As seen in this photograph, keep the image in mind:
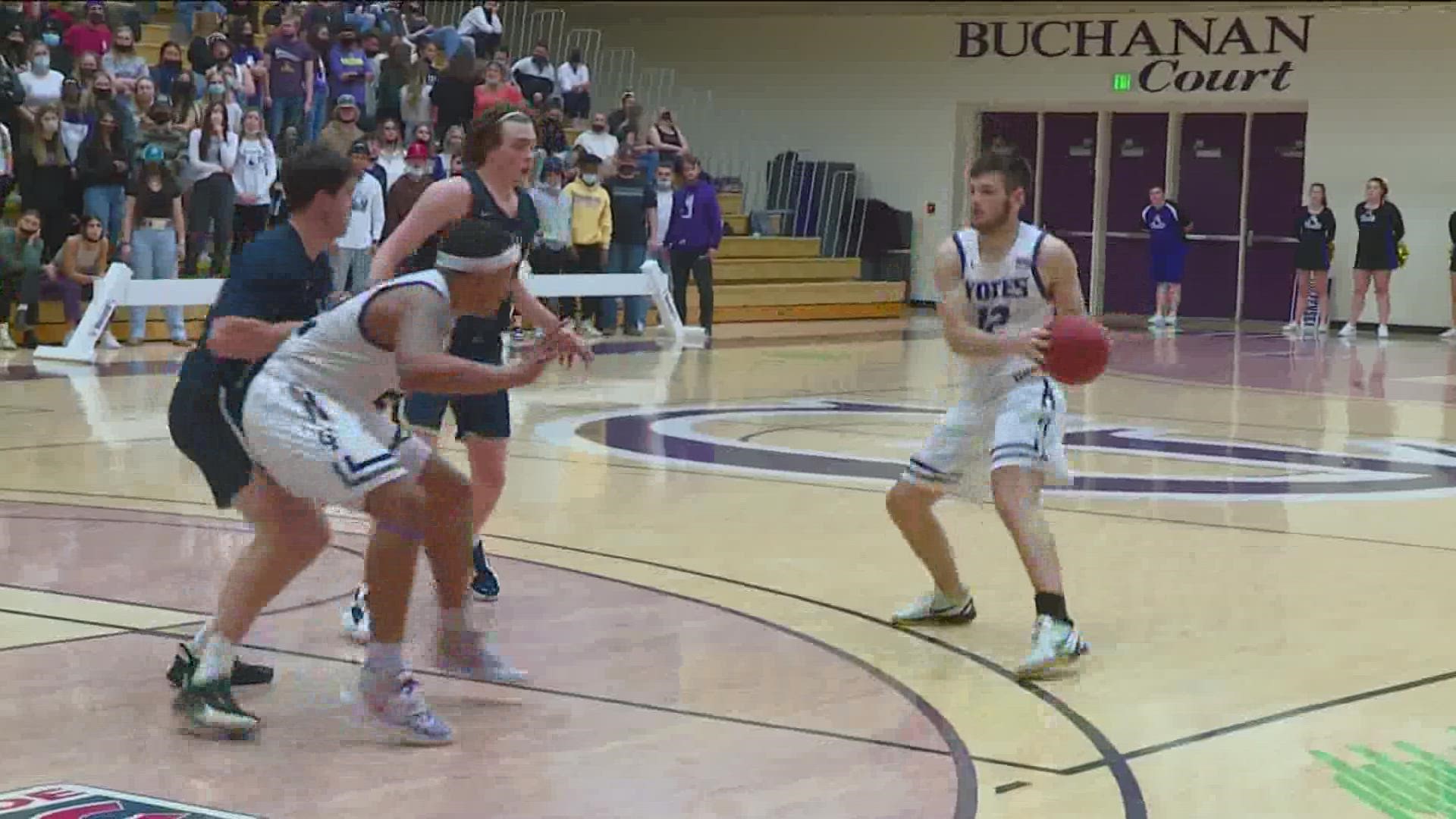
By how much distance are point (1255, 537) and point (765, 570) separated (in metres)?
2.43

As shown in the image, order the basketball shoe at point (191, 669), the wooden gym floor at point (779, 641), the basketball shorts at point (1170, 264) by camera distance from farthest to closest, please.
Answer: the basketball shorts at point (1170, 264) → the basketball shoe at point (191, 669) → the wooden gym floor at point (779, 641)

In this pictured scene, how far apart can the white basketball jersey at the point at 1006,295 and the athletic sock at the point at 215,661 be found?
2772mm

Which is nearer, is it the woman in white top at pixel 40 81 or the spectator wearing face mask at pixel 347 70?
the woman in white top at pixel 40 81

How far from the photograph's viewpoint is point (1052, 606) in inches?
255

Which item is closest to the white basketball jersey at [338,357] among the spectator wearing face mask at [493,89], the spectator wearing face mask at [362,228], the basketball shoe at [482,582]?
the basketball shoe at [482,582]

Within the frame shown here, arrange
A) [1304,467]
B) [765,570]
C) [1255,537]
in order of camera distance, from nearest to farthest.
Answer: [765,570] < [1255,537] < [1304,467]

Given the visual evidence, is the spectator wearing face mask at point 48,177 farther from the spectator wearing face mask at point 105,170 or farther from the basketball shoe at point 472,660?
the basketball shoe at point 472,660

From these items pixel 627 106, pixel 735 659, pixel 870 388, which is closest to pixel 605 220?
pixel 627 106

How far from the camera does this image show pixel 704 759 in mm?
5281

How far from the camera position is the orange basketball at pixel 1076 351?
6.50m

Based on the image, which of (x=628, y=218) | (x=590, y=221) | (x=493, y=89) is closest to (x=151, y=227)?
(x=590, y=221)

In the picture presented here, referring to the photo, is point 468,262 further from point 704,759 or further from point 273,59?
point 273,59

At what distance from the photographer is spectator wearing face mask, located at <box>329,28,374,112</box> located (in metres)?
22.5

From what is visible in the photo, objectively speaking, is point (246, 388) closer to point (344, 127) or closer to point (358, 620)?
point (358, 620)
